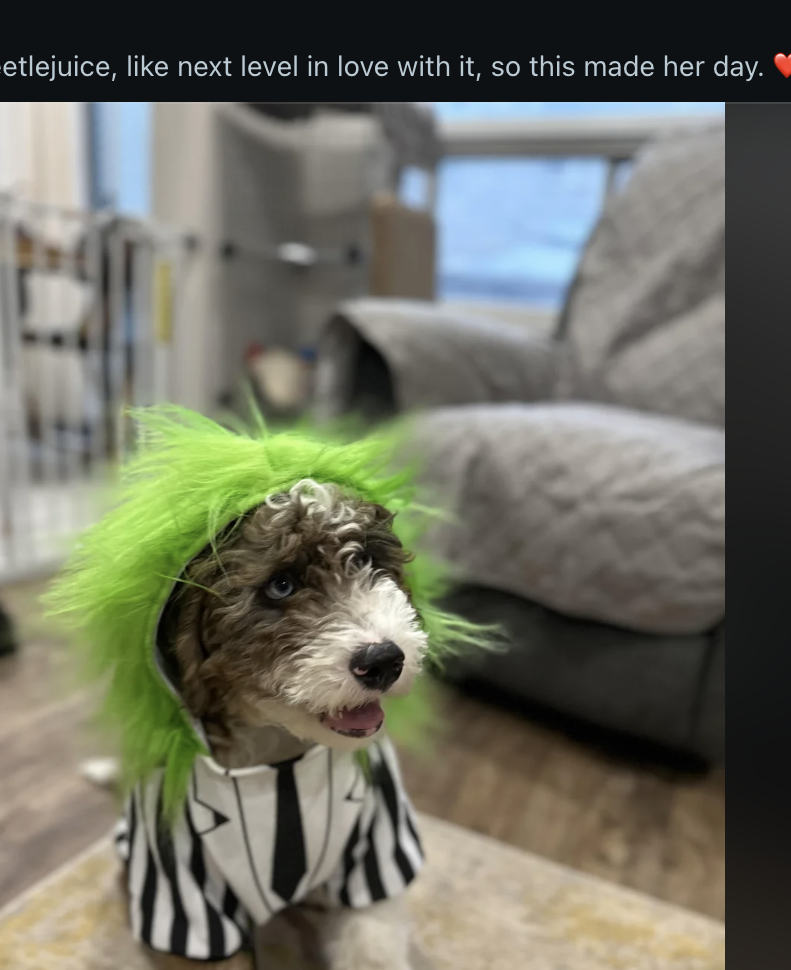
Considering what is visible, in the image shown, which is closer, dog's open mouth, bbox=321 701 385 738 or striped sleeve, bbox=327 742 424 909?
dog's open mouth, bbox=321 701 385 738

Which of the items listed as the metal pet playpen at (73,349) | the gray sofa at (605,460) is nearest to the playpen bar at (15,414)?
the metal pet playpen at (73,349)

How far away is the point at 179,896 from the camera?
627 millimetres

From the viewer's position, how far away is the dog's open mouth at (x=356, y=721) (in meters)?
0.53

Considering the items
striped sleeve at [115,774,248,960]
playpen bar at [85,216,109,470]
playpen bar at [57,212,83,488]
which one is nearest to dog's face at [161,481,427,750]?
striped sleeve at [115,774,248,960]

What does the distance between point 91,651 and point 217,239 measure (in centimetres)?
193

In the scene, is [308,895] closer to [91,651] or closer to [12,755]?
Answer: [91,651]

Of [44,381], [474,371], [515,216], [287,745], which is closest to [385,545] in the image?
[287,745]

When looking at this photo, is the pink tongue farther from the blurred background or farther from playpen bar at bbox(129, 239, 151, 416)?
playpen bar at bbox(129, 239, 151, 416)

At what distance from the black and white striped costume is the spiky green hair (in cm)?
3

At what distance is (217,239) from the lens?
233 cm

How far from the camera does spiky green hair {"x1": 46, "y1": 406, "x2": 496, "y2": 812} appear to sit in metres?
0.54

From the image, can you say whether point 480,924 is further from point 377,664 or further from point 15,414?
point 15,414

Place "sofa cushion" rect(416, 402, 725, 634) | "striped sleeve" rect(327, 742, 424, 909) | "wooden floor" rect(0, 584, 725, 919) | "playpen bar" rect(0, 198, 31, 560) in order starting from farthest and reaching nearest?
"playpen bar" rect(0, 198, 31, 560) → "sofa cushion" rect(416, 402, 725, 634) → "wooden floor" rect(0, 584, 725, 919) → "striped sleeve" rect(327, 742, 424, 909)

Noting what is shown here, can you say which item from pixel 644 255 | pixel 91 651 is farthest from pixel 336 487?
pixel 644 255
